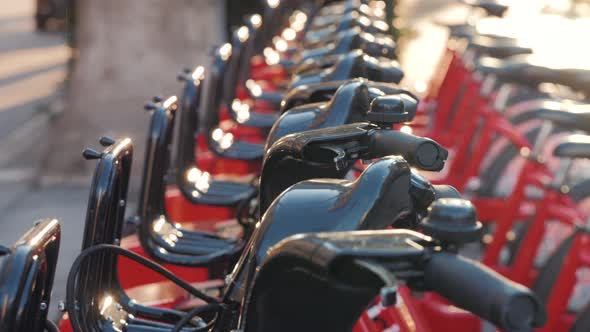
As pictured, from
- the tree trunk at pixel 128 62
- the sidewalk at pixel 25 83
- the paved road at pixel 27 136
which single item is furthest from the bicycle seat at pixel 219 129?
the sidewalk at pixel 25 83

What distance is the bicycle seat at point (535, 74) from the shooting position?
12.9 feet

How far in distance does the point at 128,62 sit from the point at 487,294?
215 inches

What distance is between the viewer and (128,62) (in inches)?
249

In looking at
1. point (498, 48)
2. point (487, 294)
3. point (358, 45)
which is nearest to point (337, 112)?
point (487, 294)

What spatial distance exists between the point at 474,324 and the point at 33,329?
2.38 meters

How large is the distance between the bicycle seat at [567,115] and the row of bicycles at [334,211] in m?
0.01

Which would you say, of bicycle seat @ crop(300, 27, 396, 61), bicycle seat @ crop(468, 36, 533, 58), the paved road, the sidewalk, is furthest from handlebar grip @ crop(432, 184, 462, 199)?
the sidewalk

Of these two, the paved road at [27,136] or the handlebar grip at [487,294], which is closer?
the handlebar grip at [487,294]

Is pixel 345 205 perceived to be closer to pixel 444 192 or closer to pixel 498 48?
pixel 444 192

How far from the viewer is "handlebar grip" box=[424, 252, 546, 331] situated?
103 centimetres

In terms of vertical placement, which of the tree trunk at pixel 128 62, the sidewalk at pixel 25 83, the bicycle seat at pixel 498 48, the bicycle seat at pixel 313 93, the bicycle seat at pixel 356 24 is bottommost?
the sidewalk at pixel 25 83

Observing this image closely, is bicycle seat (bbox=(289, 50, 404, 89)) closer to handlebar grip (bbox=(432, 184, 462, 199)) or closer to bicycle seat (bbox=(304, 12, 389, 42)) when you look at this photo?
bicycle seat (bbox=(304, 12, 389, 42))

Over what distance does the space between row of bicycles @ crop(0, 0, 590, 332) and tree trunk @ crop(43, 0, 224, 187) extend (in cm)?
46

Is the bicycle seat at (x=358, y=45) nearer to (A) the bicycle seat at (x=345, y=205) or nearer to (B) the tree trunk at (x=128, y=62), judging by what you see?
(A) the bicycle seat at (x=345, y=205)
